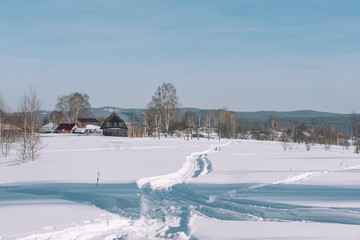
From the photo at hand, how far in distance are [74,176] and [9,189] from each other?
2963mm

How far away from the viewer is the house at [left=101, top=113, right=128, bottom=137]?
61719 mm

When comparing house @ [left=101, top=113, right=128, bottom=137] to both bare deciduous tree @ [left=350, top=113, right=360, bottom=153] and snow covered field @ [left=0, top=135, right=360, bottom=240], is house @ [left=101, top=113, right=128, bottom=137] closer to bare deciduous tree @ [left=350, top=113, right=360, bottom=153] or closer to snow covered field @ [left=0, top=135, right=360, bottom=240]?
bare deciduous tree @ [left=350, top=113, right=360, bottom=153]

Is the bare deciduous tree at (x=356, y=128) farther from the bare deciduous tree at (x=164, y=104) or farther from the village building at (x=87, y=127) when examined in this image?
the village building at (x=87, y=127)

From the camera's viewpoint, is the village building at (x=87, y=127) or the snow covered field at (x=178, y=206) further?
the village building at (x=87, y=127)

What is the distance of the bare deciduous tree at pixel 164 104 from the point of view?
63250 millimetres

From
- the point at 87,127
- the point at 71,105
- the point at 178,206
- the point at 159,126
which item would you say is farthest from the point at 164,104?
the point at 178,206

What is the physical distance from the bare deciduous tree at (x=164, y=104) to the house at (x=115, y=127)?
5485 mm

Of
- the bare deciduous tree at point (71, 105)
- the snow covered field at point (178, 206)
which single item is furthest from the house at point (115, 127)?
the snow covered field at point (178, 206)

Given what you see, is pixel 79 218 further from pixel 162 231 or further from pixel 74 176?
pixel 74 176

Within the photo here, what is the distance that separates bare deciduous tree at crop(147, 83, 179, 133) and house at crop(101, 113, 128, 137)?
549 centimetres

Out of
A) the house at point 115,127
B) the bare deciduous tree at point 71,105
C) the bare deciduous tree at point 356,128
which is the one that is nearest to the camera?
the bare deciduous tree at point 356,128

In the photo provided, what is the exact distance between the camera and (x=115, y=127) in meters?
62.8

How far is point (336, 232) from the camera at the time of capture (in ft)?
22.5

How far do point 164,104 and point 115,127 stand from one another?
32.5 ft
